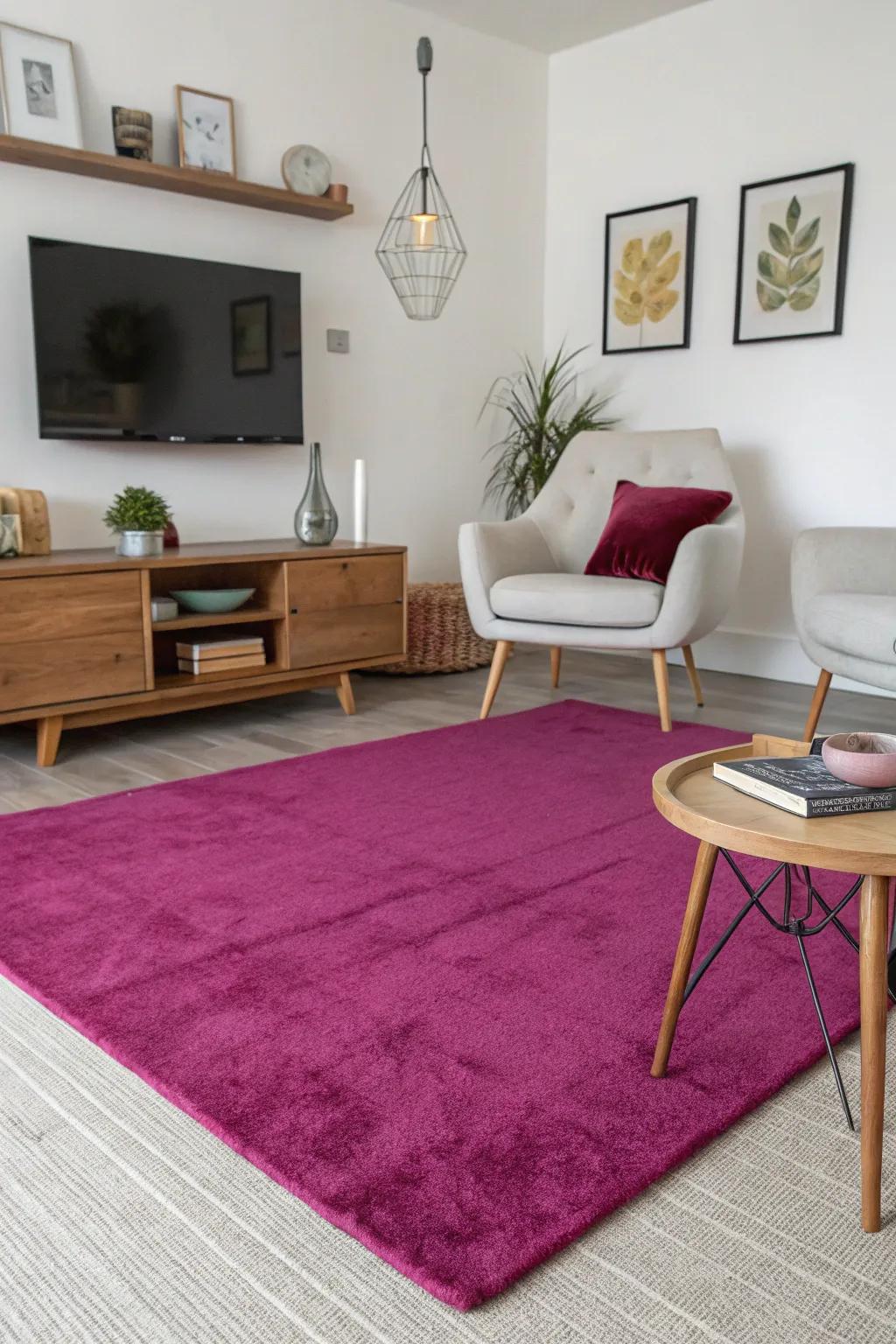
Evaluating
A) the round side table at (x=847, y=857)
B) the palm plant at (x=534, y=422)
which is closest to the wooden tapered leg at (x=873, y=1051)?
the round side table at (x=847, y=857)

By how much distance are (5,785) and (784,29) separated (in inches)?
143

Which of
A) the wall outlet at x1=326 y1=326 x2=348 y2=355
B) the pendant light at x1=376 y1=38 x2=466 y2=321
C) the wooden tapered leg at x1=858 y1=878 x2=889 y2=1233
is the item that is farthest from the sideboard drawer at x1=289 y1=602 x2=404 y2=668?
the wooden tapered leg at x1=858 y1=878 x2=889 y2=1233

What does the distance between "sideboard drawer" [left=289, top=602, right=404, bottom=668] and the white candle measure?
0.27 metres

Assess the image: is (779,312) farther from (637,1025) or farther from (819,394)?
(637,1025)

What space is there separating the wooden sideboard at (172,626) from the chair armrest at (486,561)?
10.6 inches

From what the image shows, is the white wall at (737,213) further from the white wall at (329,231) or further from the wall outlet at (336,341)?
the wall outlet at (336,341)

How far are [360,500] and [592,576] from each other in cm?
81

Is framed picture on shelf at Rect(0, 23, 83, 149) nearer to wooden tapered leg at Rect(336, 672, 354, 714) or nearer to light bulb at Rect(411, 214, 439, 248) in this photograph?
light bulb at Rect(411, 214, 439, 248)

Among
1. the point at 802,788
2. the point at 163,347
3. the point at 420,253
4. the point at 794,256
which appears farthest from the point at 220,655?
the point at 794,256

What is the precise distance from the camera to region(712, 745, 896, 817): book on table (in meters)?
1.20

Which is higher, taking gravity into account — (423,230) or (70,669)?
(423,230)

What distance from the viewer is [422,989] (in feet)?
5.21

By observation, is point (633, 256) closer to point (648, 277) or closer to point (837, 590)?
point (648, 277)

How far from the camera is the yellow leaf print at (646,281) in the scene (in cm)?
439
